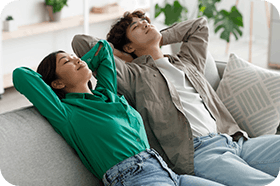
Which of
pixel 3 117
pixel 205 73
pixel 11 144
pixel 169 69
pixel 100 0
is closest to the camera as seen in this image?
pixel 11 144

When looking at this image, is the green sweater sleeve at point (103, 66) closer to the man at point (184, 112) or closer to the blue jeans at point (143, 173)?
the man at point (184, 112)

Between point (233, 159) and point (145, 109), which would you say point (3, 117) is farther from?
point (233, 159)

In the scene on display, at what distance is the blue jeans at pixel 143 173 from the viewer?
4.54 feet

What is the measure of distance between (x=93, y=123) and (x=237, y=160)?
2.40 ft

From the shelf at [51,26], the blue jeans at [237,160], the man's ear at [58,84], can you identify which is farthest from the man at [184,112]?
the shelf at [51,26]

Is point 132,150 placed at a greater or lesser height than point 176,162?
greater

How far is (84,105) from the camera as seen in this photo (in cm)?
147

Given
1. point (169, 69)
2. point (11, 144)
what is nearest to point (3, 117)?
point (11, 144)

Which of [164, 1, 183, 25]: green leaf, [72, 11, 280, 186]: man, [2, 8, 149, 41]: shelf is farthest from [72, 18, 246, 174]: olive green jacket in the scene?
[164, 1, 183, 25]: green leaf

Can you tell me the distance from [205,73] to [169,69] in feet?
1.21

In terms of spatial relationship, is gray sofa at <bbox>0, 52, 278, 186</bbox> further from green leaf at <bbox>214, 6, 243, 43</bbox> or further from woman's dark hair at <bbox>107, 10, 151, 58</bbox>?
green leaf at <bbox>214, 6, 243, 43</bbox>

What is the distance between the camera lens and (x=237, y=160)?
167cm

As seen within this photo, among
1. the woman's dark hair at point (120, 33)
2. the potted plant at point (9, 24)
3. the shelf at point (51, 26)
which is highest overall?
the woman's dark hair at point (120, 33)

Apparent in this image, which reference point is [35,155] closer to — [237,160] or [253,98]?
[237,160]
